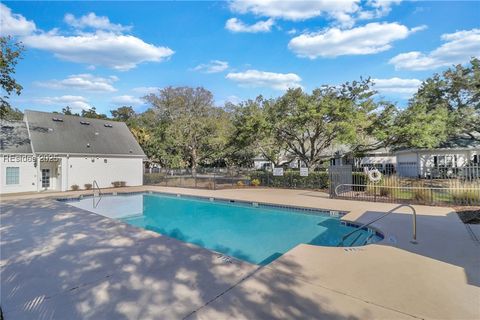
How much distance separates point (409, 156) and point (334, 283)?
930 inches

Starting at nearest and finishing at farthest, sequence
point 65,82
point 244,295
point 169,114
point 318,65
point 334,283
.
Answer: point 244,295 → point 334,283 → point 318,65 → point 169,114 → point 65,82

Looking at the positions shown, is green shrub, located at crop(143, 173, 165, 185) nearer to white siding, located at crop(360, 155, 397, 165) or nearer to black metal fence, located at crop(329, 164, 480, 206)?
black metal fence, located at crop(329, 164, 480, 206)

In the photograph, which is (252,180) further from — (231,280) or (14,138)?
(14,138)

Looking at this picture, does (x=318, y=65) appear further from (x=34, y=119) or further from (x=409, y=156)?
(x=34, y=119)

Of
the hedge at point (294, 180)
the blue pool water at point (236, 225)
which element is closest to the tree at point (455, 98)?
the hedge at point (294, 180)

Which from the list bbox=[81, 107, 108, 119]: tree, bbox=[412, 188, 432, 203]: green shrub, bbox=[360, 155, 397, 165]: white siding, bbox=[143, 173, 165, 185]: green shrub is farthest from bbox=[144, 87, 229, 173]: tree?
bbox=[412, 188, 432, 203]: green shrub

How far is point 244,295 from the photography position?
3.46 m

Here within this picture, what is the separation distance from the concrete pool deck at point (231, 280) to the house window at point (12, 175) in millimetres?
13262

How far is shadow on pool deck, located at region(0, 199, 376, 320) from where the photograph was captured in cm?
315

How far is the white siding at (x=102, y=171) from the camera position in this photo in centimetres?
1850

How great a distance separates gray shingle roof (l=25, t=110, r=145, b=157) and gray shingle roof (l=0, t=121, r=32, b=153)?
58 centimetres

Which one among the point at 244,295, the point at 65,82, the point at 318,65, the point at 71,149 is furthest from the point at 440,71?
the point at 65,82

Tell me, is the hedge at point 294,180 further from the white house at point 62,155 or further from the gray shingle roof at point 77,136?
the gray shingle roof at point 77,136

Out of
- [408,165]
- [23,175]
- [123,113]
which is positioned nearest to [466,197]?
[408,165]
